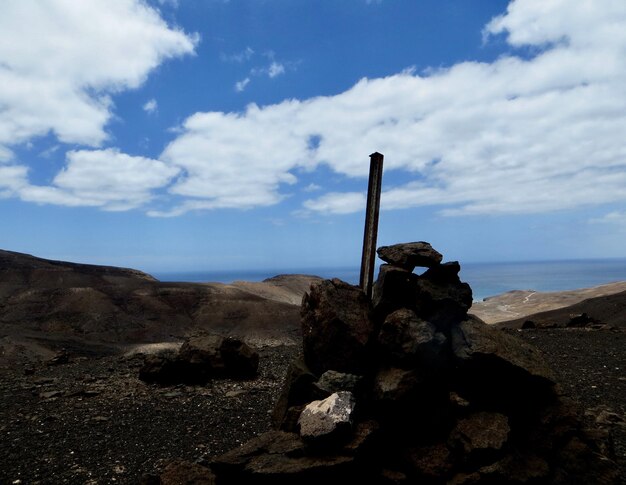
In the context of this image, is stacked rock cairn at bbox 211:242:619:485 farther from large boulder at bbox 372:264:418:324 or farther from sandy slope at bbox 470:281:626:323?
sandy slope at bbox 470:281:626:323

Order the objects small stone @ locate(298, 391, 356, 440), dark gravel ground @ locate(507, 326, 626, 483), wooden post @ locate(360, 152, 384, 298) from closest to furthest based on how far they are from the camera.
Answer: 1. small stone @ locate(298, 391, 356, 440)
2. dark gravel ground @ locate(507, 326, 626, 483)
3. wooden post @ locate(360, 152, 384, 298)

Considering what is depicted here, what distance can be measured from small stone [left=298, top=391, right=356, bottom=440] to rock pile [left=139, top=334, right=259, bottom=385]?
9996 millimetres

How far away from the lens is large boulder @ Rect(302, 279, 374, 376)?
9.45 m

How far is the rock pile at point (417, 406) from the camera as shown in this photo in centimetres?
769

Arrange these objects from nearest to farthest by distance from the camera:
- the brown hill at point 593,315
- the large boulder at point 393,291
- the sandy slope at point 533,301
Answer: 1. the large boulder at point 393,291
2. the brown hill at point 593,315
3. the sandy slope at point 533,301

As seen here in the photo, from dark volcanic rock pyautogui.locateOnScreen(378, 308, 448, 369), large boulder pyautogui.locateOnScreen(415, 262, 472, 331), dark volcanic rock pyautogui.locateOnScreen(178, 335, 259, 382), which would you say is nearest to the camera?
dark volcanic rock pyautogui.locateOnScreen(378, 308, 448, 369)

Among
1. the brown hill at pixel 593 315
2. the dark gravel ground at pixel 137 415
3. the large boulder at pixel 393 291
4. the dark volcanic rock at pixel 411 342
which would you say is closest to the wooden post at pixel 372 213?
the large boulder at pixel 393 291

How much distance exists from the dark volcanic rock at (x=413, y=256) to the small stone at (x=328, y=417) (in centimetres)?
319

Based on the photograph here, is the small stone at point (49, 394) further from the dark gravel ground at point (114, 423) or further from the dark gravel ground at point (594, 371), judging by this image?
the dark gravel ground at point (594, 371)

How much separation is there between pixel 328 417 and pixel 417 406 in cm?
175

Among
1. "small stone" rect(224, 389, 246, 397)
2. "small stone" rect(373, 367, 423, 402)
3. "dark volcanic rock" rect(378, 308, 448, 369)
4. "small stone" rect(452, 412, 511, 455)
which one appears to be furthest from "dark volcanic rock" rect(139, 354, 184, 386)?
"small stone" rect(452, 412, 511, 455)

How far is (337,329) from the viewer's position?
957 cm

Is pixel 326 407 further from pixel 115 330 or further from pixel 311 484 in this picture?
pixel 115 330

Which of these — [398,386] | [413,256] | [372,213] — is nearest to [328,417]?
[398,386]
